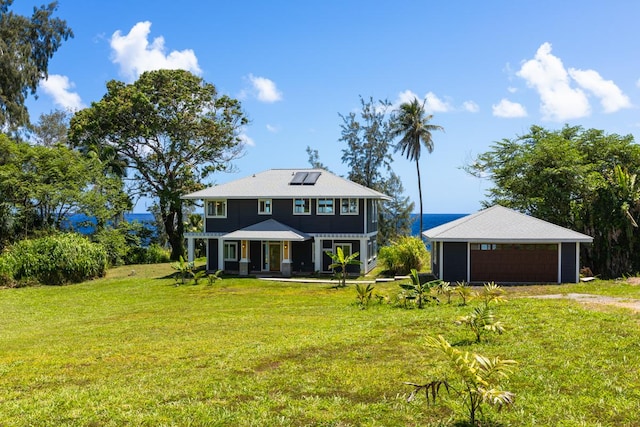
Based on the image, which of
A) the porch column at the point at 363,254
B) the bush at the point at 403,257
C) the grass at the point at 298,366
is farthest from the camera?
the porch column at the point at 363,254

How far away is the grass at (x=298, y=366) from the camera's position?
24.0 ft

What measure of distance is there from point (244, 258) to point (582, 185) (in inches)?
816

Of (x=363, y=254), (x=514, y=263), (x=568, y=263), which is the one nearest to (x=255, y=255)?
(x=363, y=254)

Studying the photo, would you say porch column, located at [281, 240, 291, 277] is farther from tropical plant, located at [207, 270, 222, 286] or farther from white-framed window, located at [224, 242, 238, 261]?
tropical plant, located at [207, 270, 222, 286]

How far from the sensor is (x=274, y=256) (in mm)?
30797

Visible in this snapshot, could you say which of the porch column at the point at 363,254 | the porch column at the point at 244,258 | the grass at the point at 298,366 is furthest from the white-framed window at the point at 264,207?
the grass at the point at 298,366

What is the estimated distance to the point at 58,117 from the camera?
56625mm

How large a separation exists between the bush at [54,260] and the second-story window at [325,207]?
1378cm

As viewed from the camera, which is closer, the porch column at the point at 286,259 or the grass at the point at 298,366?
the grass at the point at 298,366

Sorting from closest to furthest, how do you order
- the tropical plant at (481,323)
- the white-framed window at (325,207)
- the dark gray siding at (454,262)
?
the tropical plant at (481,323), the dark gray siding at (454,262), the white-framed window at (325,207)

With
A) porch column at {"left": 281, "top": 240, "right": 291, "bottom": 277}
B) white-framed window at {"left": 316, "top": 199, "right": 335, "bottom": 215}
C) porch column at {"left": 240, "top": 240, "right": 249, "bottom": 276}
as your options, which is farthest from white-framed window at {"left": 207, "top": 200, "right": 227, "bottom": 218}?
white-framed window at {"left": 316, "top": 199, "right": 335, "bottom": 215}

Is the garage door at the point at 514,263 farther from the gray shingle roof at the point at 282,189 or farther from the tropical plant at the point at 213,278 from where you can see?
the tropical plant at the point at 213,278

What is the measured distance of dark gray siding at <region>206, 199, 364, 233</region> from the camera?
1207 inches

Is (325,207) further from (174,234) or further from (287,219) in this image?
(174,234)
